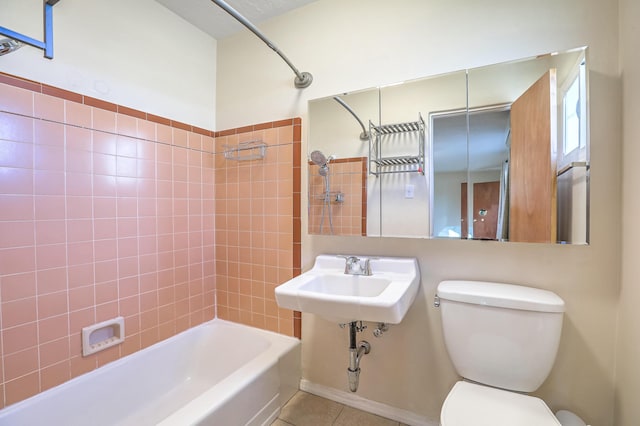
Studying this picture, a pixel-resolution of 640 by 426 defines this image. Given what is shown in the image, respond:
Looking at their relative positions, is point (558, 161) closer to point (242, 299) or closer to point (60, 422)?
point (242, 299)

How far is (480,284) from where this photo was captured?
1256mm

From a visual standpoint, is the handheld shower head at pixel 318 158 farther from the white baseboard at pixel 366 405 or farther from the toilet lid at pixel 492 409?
the white baseboard at pixel 366 405

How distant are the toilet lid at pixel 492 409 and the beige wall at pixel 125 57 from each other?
2.17 m

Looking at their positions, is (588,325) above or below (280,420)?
above

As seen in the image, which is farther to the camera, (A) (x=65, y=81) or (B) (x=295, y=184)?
(B) (x=295, y=184)

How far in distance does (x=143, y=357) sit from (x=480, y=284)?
74.5 inches

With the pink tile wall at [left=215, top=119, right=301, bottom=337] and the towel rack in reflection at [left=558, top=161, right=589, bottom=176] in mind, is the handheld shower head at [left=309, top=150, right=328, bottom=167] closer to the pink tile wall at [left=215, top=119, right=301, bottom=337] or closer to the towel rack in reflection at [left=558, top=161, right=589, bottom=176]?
the pink tile wall at [left=215, top=119, right=301, bottom=337]

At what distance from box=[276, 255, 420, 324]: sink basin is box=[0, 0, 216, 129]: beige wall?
1.41m

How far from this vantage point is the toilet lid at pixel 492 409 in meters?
0.94

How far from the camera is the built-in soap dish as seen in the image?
1.39 metres

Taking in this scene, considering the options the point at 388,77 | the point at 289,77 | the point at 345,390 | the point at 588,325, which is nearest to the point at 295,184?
the point at 289,77

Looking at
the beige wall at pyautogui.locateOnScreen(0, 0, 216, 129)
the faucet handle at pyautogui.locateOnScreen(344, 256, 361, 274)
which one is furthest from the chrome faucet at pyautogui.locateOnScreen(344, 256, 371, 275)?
the beige wall at pyautogui.locateOnScreen(0, 0, 216, 129)

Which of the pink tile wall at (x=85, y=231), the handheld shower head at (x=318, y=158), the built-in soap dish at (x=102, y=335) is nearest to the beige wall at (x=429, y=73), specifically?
the handheld shower head at (x=318, y=158)

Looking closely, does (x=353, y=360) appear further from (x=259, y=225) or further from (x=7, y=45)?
(x=7, y=45)
